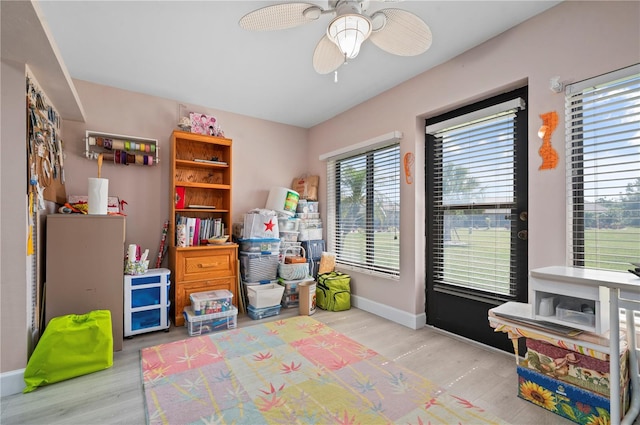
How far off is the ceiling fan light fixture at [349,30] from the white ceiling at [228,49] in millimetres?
555

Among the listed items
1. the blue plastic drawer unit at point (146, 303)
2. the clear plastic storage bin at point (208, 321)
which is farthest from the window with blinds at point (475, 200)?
the blue plastic drawer unit at point (146, 303)

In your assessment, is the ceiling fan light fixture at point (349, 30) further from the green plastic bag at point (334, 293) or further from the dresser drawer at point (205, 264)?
the green plastic bag at point (334, 293)

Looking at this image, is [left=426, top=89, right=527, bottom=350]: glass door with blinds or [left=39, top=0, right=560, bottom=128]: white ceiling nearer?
[left=39, top=0, right=560, bottom=128]: white ceiling

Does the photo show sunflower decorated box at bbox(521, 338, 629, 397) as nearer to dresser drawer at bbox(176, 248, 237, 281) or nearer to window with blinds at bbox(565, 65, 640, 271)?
window with blinds at bbox(565, 65, 640, 271)

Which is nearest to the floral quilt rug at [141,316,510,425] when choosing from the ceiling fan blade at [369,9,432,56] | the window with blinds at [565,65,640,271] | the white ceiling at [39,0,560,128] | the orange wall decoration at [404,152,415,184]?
the window with blinds at [565,65,640,271]

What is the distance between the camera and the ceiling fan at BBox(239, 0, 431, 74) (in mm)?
1515

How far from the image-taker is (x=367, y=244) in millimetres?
3615

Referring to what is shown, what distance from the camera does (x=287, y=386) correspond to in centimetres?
193

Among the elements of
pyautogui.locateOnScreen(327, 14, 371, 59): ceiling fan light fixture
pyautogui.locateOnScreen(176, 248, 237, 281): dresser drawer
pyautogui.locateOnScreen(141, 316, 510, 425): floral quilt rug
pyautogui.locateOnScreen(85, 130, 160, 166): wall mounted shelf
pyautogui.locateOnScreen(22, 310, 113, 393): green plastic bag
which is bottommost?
pyautogui.locateOnScreen(141, 316, 510, 425): floral quilt rug

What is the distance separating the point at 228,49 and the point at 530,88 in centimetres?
241

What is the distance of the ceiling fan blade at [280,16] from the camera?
5.04 feet

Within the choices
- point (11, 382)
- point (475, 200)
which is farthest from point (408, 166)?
point (11, 382)

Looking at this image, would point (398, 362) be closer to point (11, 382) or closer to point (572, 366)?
point (572, 366)

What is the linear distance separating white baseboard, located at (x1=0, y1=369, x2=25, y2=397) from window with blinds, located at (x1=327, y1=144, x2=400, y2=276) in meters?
3.01
